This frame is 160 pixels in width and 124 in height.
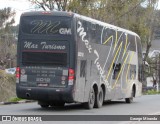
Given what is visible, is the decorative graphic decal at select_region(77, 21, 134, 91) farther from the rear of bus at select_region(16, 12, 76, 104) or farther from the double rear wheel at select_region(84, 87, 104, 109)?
the rear of bus at select_region(16, 12, 76, 104)

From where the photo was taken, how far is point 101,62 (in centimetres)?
2309

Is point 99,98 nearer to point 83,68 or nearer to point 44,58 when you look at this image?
point 83,68

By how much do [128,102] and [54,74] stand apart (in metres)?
10.1

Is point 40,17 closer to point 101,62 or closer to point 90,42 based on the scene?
point 90,42

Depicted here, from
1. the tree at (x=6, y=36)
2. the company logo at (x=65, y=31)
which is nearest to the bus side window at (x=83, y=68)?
the company logo at (x=65, y=31)

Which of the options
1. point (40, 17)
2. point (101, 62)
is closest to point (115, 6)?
point (101, 62)

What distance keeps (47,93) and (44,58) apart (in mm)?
1377

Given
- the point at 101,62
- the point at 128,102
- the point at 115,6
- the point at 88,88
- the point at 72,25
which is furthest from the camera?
the point at 115,6

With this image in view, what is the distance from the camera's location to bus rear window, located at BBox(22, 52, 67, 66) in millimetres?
20094

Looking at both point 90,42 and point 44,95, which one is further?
point 90,42

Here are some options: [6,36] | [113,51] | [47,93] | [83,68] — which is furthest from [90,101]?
[6,36]

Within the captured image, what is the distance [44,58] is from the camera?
797 inches

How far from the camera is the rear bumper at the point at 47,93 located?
65.1 feet

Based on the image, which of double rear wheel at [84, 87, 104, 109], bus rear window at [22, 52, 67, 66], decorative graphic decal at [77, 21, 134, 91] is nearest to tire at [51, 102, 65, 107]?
double rear wheel at [84, 87, 104, 109]
